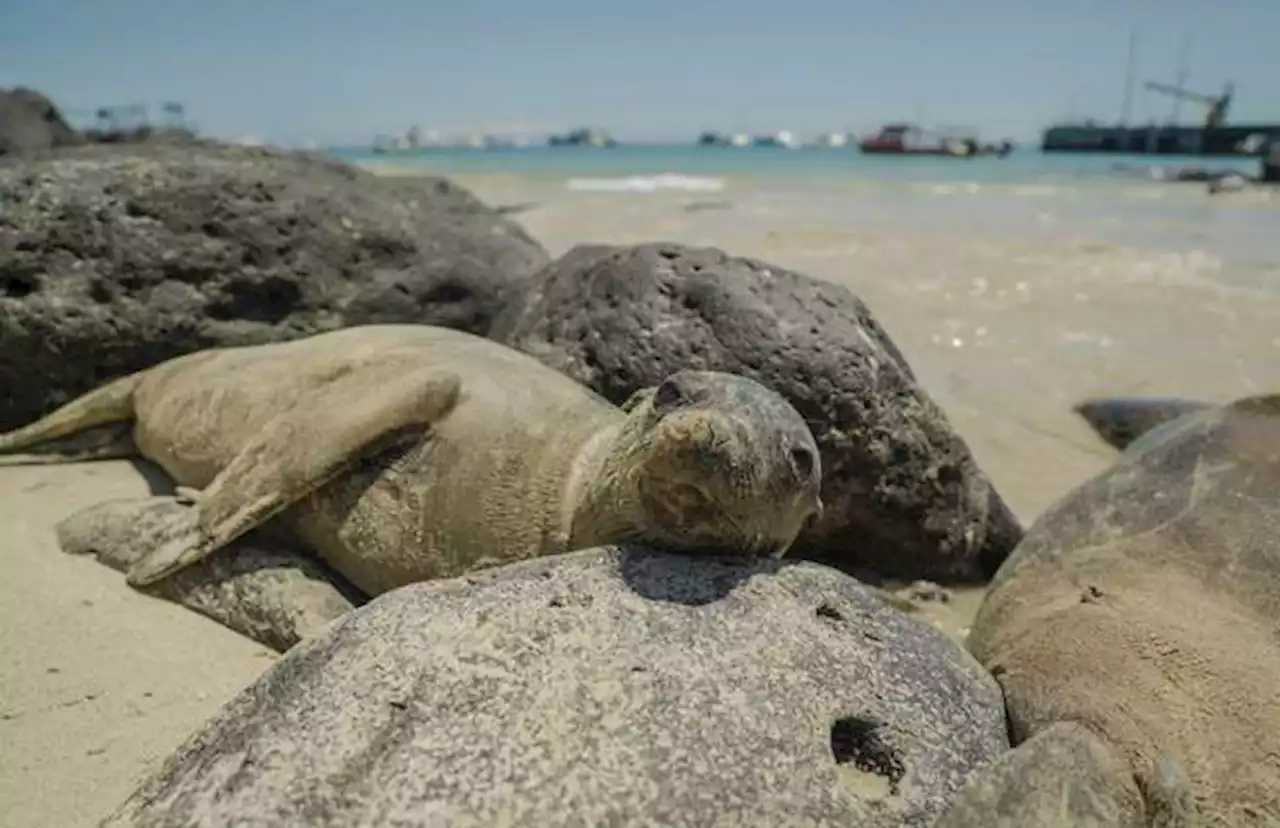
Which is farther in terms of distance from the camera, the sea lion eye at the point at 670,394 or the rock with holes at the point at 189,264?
the rock with holes at the point at 189,264

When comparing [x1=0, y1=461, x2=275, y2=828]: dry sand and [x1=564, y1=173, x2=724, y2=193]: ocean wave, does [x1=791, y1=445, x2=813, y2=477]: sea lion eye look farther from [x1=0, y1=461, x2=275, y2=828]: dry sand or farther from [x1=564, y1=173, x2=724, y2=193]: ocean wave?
[x1=564, y1=173, x2=724, y2=193]: ocean wave

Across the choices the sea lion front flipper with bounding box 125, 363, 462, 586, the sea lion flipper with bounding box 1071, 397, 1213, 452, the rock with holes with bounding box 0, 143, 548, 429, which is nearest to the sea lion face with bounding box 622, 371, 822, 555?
the sea lion front flipper with bounding box 125, 363, 462, 586

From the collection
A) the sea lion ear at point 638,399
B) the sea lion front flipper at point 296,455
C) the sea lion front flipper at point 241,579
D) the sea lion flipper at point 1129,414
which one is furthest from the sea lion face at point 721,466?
the sea lion flipper at point 1129,414

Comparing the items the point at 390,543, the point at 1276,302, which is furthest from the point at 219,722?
the point at 1276,302

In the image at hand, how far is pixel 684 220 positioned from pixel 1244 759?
57.7 ft

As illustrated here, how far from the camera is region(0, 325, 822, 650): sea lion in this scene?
262cm

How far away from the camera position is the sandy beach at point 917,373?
2.86 meters

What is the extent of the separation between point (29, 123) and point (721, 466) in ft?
38.1

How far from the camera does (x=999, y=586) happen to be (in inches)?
133

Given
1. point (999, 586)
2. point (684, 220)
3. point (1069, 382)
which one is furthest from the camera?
point (684, 220)

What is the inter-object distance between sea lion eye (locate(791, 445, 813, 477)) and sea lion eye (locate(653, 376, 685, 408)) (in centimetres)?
27

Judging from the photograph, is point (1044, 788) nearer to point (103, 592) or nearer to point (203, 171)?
point (103, 592)

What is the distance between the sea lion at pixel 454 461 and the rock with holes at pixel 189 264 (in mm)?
879

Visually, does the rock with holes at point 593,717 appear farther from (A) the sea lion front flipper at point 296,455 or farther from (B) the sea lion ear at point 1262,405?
(B) the sea lion ear at point 1262,405
